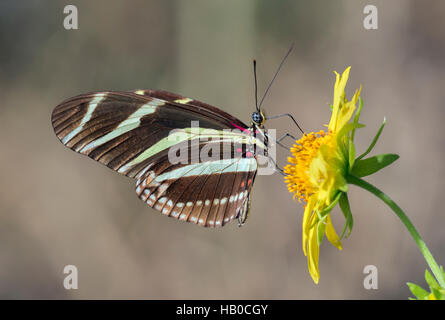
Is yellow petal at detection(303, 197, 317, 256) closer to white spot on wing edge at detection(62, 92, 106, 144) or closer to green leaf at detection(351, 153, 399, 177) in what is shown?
green leaf at detection(351, 153, 399, 177)

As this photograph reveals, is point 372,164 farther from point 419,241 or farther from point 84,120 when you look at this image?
point 84,120

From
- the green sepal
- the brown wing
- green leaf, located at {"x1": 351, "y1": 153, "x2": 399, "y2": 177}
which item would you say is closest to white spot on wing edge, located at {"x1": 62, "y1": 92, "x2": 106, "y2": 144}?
the brown wing

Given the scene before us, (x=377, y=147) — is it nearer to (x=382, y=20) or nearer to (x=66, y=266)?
(x=382, y=20)

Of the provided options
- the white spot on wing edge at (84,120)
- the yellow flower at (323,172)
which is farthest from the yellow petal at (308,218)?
the white spot on wing edge at (84,120)

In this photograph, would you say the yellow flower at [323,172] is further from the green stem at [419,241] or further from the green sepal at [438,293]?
the green sepal at [438,293]

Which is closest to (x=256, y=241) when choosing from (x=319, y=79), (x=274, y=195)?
(x=274, y=195)

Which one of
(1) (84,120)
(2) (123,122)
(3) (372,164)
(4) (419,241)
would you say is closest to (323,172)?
(3) (372,164)

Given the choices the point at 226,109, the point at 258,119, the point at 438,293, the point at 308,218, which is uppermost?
the point at 226,109
